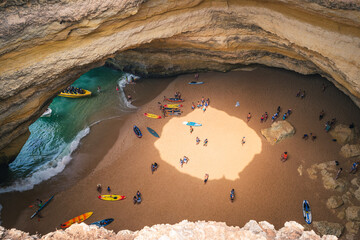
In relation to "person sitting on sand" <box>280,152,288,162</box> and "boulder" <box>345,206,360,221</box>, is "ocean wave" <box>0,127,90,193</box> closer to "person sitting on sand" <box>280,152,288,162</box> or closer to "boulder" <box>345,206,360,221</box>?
"person sitting on sand" <box>280,152,288,162</box>

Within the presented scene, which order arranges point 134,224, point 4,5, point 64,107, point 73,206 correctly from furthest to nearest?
point 64,107, point 73,206, point 134,224, point 4,5

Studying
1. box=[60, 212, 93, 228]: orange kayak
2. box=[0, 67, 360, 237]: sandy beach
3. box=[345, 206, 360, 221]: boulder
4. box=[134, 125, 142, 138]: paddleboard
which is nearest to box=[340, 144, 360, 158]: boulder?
box=[0, 67, 360, 237]: sandy beach

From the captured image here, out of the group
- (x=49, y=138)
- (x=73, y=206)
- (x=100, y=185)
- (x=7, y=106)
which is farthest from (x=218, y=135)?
(x=49, y=138)

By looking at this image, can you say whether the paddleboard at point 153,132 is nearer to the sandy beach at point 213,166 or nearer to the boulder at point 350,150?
the sandy beach at point 213,166

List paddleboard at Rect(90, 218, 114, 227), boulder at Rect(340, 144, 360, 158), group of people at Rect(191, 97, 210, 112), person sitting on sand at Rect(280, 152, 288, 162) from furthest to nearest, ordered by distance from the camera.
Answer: group of people at Rect(191, 97, 210, 112) → person sitting on sand at Rect(280, 152, 288, 162) → boulder at Rect(340, 144, 360, 158) → paddleboard at Rect(90, 218, 114, 227)

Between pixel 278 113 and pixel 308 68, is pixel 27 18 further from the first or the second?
pixel 308 68

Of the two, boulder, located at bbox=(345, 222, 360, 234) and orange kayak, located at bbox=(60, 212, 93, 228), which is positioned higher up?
boulder, located at bbox=(345, 222, 360, 234)
